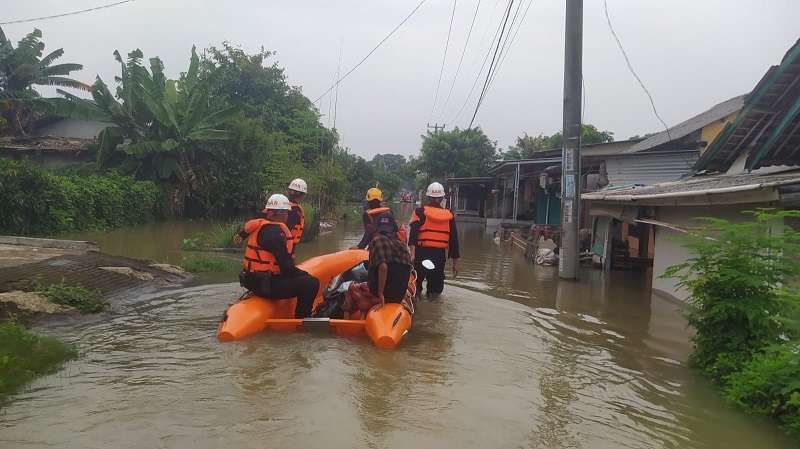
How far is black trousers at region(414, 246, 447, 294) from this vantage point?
834cm

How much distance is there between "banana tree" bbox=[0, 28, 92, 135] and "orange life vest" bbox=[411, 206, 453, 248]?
21372 millimetres

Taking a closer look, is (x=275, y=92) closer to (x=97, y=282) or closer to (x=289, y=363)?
(x=97, y=282)

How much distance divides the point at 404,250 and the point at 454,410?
106 inches

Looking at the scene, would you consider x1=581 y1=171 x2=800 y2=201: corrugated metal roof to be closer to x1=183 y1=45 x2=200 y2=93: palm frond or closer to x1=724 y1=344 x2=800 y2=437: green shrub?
x1=724 y1=344 x2=800 y2=437: green shrub

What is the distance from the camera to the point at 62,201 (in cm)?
1619

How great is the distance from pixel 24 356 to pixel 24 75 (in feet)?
83.4

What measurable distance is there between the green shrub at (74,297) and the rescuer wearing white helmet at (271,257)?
199cm

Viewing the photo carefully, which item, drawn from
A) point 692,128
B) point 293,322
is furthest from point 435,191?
point 692,128

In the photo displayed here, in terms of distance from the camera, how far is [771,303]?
5.04 metres

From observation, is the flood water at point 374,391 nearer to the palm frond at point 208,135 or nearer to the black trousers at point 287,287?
the black trousers at point 287,287

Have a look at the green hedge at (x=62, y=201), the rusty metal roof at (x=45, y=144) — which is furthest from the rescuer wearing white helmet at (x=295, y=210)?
the rusty metal roof at (x=45, y=144)

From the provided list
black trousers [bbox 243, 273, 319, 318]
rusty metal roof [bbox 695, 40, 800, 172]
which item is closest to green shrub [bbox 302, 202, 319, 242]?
black trousers [bbox 243, 273, 319, 318]

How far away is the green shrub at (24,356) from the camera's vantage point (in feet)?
13.9

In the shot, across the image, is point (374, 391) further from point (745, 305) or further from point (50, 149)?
point (50, 149)
